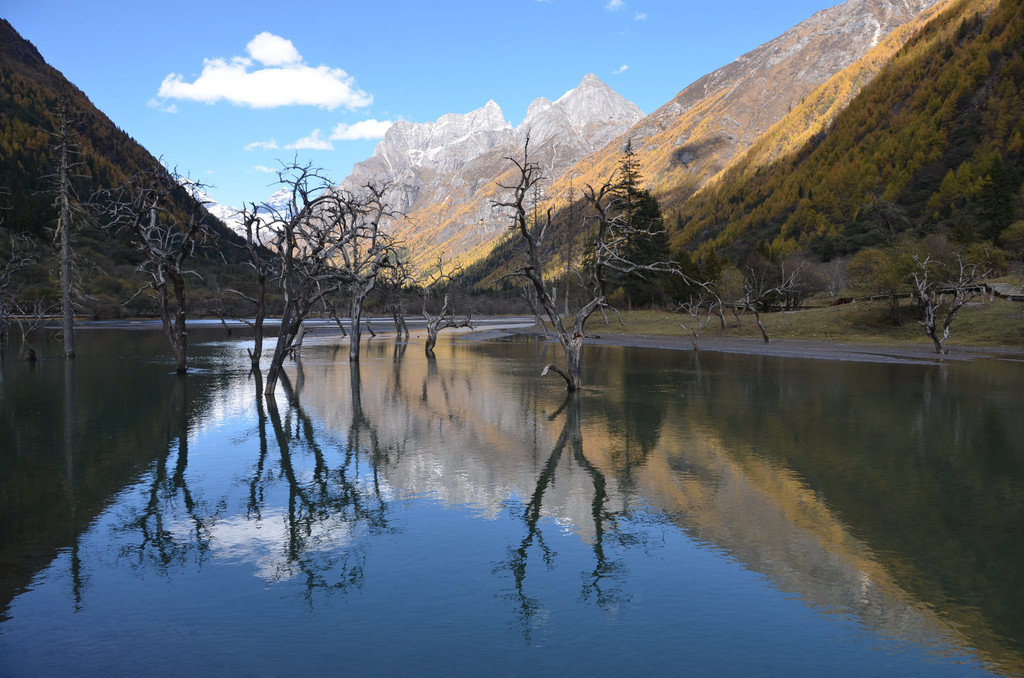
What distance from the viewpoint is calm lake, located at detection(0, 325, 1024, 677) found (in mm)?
7535

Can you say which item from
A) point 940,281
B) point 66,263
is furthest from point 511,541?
point 940,281

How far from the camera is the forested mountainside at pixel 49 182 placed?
101 meters

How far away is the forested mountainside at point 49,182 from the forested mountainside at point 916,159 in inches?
4027

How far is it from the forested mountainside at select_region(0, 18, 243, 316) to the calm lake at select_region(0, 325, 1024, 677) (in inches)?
2603

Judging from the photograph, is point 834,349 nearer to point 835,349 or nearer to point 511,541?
point 835,349

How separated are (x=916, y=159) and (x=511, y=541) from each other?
519ft

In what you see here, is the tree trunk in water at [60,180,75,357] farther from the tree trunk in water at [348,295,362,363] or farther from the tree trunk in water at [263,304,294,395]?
the tree trunk in water at [263,304,294,395]

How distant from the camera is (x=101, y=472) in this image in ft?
49.4

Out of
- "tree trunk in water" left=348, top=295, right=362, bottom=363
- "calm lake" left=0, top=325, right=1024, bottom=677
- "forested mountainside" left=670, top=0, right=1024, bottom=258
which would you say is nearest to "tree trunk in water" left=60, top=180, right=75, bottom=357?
"tree trunk in water" left=348, top=295, right=362, bottom=363

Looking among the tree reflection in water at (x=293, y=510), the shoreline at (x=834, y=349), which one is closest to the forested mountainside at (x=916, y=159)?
the shoreline at (x=834, y=349)

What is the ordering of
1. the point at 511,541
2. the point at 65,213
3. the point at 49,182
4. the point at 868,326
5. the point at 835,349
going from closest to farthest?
the point at 511,541 < the point at 65,213 < the point at 835,349 < the point at 868,326 < the point at 49,182

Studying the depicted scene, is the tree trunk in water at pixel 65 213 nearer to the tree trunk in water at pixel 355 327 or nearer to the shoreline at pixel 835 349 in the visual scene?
the tree trunk in water at pixel 355 327

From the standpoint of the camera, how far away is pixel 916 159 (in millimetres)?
140000

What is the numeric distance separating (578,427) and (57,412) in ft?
55.7
